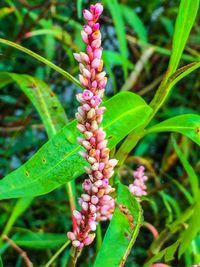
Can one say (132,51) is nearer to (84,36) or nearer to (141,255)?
(141,255)

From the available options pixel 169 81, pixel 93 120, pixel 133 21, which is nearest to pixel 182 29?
pixel 169 81

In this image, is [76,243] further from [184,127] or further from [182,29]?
[182,29]

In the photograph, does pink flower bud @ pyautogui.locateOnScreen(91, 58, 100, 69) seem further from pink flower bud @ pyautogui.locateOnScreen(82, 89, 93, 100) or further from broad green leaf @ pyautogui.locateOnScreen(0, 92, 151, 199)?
broad green leaf @ pyautogui.locateOnScreen(0, 92, 151, 199)

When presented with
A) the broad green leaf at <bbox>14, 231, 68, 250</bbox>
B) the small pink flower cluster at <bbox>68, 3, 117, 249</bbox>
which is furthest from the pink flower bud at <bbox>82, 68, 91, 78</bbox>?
the broad green leaf at <bbox>14, 231, 68, 250</bbox>

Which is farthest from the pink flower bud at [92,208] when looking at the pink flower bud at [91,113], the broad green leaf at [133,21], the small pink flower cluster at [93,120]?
the broad green leaf at [133,21]

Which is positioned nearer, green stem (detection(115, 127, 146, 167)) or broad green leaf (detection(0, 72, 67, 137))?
green stem (detection(115, 127, 146, 167))

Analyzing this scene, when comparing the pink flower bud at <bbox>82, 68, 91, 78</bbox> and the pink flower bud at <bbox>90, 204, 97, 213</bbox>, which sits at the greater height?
the pink flower bud at <bbox>82, 68, 91, 78</bbox>

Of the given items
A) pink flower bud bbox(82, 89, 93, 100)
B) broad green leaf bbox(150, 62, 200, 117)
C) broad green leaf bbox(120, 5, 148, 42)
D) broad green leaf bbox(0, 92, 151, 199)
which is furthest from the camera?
broad green leaf bbox(120, 5, 148, 42)

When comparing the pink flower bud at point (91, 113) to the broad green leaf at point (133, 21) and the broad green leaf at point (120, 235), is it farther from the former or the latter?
the broad green leaf at point (133, 21)
